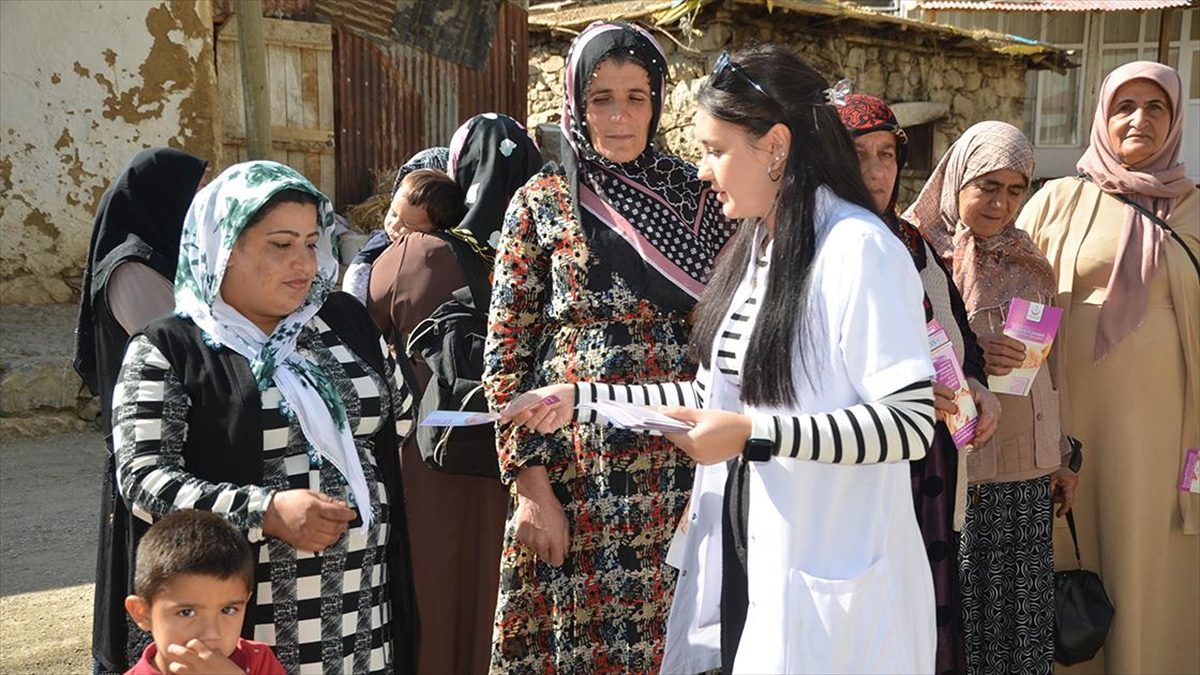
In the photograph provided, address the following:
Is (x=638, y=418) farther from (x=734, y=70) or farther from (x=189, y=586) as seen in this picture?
(x=189, y=586)

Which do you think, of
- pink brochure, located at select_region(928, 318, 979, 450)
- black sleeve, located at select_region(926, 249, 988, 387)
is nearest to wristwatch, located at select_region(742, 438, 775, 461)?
pink brochure, located at select_region(928, 318, 979, 450)

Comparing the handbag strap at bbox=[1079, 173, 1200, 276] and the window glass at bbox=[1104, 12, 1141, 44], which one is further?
the window glass at bbox=[1104, 12, 1141, 44]

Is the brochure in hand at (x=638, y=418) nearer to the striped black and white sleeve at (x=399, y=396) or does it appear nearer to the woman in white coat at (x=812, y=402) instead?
the woman in white coat at (x=812, y=402)

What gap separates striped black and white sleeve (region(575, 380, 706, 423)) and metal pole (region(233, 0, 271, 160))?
6310 millimetres

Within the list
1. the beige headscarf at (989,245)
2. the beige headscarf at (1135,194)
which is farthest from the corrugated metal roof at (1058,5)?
the beige headscarf at (989,245)

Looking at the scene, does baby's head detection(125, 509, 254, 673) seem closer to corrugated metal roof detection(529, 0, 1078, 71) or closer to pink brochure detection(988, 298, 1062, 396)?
pink brochure detection(988, 298, 1062, 396)

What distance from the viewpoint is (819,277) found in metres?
2.00

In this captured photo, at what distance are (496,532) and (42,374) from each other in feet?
15.6

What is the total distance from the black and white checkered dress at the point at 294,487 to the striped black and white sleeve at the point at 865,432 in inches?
38.2

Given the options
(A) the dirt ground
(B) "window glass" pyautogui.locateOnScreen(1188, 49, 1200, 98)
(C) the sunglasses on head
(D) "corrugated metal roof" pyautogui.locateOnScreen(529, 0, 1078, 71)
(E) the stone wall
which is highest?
(B) "window glass" pyautogui.locateOnScreen(1188, 49, 1200, 98)

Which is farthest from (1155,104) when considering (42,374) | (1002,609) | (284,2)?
(284,2)

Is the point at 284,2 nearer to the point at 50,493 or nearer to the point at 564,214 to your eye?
the point at 50,493

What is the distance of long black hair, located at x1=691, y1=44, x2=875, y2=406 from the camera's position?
2.03 meters

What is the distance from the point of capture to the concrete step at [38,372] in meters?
7.14
